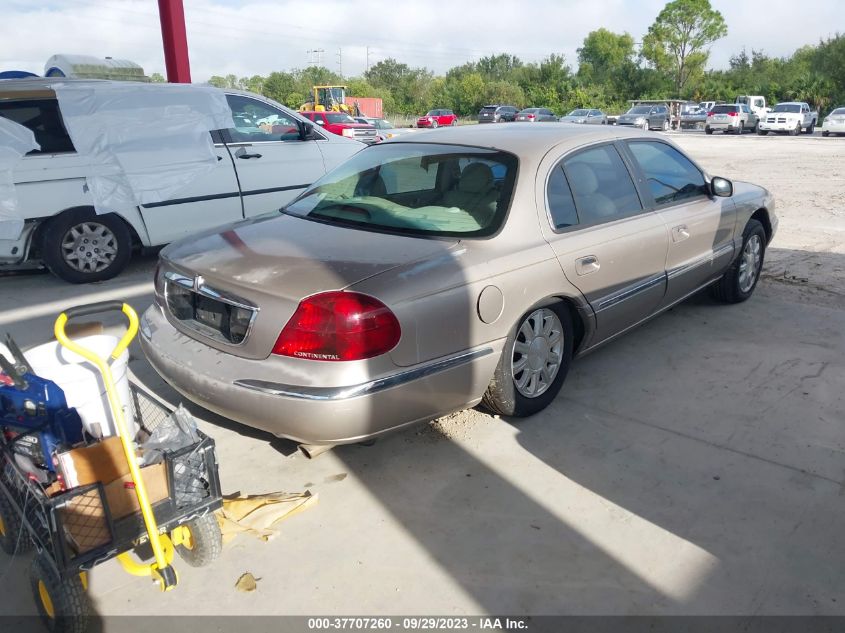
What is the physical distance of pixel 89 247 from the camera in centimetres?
629

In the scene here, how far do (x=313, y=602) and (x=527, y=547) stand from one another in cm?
85

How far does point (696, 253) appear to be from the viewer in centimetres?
471

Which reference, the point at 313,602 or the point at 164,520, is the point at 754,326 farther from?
the point at 164,520

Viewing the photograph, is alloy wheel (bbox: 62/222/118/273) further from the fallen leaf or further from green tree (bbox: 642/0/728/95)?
green tree (bbox: 642/0/728/95)

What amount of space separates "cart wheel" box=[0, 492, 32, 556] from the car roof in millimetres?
2783

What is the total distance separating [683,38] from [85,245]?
71730mm

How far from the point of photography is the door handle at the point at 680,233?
4.41 m

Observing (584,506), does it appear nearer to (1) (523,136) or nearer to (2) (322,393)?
(2) (322,393)

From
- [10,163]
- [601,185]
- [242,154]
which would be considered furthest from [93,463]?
[242,154]

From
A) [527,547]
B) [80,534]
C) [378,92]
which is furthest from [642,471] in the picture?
[378,92]

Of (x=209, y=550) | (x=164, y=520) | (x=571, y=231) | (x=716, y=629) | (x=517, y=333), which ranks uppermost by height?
(x=571, y=231)

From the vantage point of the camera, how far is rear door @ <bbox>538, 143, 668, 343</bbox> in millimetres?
3664

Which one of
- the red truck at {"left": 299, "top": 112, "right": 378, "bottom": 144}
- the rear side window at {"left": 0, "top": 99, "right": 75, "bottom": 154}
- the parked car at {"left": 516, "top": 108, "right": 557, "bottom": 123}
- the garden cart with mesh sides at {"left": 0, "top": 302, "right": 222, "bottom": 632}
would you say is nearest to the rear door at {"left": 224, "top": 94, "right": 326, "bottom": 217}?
the rear side window at {"left": 0, "top": 99, "right": 75, "bottom": 154}

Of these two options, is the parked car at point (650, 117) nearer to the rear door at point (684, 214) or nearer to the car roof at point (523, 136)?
the rear door at point (684, 214)
